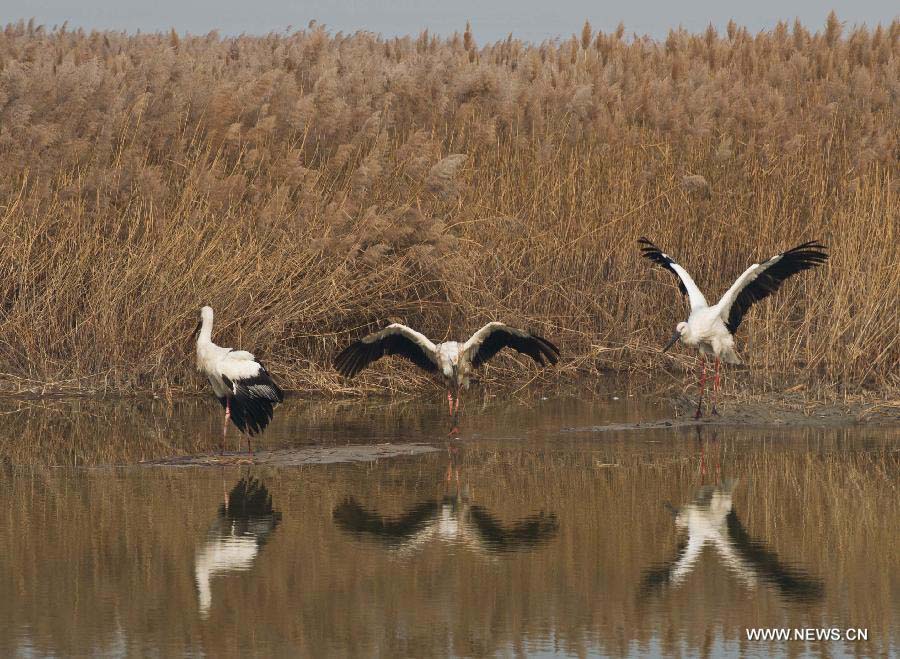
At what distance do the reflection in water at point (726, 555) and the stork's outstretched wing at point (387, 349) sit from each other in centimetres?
366

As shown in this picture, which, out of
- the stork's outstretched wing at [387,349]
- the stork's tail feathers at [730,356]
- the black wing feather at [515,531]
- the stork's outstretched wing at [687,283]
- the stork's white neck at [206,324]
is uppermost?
the stork's outstretched wing at [687,283]

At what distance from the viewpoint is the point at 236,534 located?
700cm

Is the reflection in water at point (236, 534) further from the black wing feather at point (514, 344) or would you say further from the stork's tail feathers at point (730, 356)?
the stork's tail feathers at point (730, 356)

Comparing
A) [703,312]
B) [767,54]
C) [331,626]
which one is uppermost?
[767,54]

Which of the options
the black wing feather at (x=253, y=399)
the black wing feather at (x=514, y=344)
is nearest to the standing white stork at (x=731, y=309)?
the black wing feather at (x=514, y=344)

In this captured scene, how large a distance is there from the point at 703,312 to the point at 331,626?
22.9 feet

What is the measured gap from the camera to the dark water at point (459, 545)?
17.5ft

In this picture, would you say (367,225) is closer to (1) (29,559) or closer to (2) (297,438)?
(2) (297,438)

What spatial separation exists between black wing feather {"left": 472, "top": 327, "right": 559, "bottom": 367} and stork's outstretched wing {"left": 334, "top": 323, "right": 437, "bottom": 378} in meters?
0.36

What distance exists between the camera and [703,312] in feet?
39.0

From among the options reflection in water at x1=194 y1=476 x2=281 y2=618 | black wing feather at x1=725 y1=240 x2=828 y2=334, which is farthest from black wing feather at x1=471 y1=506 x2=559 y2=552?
black wing feather at x1=725 y1=240 x2=828 y2=334

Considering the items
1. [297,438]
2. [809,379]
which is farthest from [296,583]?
[809,379]

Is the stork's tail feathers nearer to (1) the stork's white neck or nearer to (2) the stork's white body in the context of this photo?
(2) the stork's white body

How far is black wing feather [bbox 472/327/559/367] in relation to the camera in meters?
11.0
